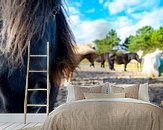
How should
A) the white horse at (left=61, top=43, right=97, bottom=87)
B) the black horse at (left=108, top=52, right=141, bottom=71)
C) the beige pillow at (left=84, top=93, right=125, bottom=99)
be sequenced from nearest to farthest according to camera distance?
the beige pillow at (left=84, top=93, right=125, bottom=99), the white horse at (left=61, top=43, right=97, bottom=87), the black horse at (left=108, top=52, right=141, bottom=71)

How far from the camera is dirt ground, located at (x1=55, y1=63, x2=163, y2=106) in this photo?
17.8 ft

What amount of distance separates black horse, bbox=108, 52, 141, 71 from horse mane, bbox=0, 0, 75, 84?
0.65m

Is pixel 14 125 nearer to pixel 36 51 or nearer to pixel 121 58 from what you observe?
pixel 36 51

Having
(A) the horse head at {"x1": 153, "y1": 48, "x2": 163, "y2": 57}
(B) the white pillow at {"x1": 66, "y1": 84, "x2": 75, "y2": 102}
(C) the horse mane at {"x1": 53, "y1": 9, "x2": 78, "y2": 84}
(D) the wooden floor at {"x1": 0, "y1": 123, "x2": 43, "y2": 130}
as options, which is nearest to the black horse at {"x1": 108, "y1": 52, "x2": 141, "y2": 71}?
(A) the horse head at {"x1": 153, "y1": 48, "x2": 163, "y2": 57}

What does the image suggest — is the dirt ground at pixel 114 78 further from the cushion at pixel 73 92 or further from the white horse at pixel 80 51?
the cushion at pixel 73 92

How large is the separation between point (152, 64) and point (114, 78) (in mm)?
675

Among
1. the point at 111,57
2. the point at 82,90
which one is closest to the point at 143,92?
the point at 111,57

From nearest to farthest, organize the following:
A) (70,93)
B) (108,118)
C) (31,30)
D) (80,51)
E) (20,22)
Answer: (108,118) < (20,22) < (31,30) < (70,93) < (80,51)

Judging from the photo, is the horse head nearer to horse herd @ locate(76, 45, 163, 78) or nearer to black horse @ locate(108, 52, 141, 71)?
horse herd @ locate(76, 45, 163, 78)

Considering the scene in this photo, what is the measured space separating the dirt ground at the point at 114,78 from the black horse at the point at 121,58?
85 millimetres

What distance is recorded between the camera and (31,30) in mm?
5035

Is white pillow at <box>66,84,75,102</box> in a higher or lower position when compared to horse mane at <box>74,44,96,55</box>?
lower

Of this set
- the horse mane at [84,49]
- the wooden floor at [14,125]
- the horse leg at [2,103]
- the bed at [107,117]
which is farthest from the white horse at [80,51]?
the bed at [107,117]

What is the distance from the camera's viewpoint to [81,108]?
3.57 meters
